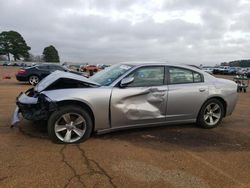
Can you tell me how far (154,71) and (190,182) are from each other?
2.71m

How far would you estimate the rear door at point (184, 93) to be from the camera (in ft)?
20.1

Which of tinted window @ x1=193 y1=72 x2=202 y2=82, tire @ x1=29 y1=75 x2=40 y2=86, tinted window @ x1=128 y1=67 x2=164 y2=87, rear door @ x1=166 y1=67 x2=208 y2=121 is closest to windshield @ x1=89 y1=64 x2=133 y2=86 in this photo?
tinted window @ x1=128 y1=67 x2=164 y2=87

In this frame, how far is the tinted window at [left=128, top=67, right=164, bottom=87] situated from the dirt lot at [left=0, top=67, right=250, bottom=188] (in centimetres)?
101

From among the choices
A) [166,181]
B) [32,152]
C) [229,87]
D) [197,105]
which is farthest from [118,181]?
[229,87]

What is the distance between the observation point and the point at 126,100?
18.4ft

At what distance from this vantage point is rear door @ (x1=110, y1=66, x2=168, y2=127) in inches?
219

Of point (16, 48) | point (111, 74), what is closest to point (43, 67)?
point (111, 74)

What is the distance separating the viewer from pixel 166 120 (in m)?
6.12

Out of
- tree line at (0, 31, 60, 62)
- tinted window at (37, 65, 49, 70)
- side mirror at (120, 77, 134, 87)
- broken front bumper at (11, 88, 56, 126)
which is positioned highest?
tree line at (0, 31, 60, 62)

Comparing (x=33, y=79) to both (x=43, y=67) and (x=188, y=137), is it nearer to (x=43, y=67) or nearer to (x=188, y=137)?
(x=43, y=67)

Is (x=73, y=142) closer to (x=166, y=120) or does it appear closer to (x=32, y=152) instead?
(x=32, y=152)

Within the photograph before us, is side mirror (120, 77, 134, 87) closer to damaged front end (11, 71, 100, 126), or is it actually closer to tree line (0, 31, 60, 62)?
damaged front end (11, 71, 100, 126)

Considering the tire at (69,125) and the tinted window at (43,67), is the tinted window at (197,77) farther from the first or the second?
the tinted window at (43,67)

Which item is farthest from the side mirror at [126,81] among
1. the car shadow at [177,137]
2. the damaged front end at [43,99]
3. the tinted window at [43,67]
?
the tinted window at [43,67]
